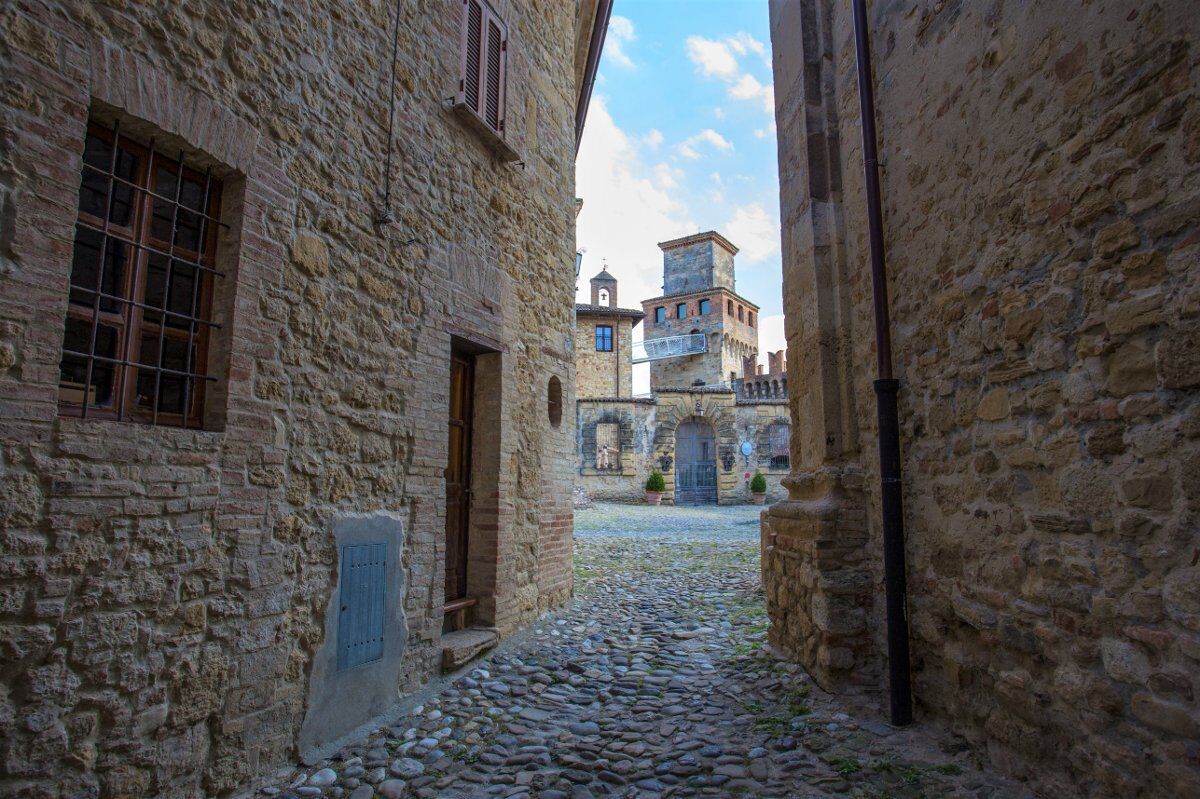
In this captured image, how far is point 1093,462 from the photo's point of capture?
2.31 metres

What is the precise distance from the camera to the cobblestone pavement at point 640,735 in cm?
290

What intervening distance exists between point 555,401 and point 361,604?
3175 mm

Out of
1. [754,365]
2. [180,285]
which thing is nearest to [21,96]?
[180,285]

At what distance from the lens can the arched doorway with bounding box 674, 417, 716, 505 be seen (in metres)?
23.6

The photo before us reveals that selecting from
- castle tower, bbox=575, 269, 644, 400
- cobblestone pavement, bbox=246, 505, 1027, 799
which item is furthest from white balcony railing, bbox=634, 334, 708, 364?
cobblestone pavement, bbox=246, 505, 1027, 799

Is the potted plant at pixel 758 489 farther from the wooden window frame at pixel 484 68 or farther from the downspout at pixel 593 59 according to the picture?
the wooden window frame at pixel 484 68

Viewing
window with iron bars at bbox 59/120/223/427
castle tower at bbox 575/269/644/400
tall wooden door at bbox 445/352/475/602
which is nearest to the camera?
window with iron bars at bbox 59/120/223/427

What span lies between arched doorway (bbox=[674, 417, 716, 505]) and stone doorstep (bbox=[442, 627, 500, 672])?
1903cm

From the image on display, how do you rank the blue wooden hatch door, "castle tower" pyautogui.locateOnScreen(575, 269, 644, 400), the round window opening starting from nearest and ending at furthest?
the blue wooden hatch door < the round window opening < "castle tower" pyautogui.locateOnScreen(575, 269, 644, 400)

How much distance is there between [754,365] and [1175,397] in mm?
39222

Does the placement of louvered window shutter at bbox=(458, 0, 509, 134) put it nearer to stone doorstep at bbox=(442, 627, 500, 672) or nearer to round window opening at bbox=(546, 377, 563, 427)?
round window opening at bbox=(546, 377, 563, 427)

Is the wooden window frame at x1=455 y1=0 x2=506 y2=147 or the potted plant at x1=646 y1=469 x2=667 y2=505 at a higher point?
the wooden window frame at x1=455 y1=0 x2=506 y2=147

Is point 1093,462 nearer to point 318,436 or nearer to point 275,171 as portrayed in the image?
point 318,436

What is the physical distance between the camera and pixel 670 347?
40.2m
